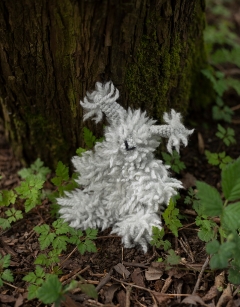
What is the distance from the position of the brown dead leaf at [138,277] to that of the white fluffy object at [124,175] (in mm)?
109

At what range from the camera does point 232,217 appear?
1.32 metres

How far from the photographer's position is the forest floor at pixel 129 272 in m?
1.49

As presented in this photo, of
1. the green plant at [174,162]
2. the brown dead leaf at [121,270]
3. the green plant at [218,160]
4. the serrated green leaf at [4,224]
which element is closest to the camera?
the brown dead leaf at [121,270]

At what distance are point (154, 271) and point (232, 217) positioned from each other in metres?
0.45

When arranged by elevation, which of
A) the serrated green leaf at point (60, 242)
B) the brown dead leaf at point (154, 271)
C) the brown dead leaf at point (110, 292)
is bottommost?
the brown dead leaf at point (110, 292)

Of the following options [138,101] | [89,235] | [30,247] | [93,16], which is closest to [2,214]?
[30,247]

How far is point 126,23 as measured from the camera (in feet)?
4.76

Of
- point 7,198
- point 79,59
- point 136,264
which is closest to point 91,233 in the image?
point 136,264

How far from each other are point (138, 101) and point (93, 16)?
46 centimetres

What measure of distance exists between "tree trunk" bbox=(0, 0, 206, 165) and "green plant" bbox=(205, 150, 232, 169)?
31 centimetres

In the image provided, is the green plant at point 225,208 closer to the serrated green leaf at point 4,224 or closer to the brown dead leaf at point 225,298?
the brown dead leaf at point 225,298

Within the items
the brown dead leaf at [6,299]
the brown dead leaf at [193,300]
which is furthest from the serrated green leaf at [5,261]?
the brown dead leaf at [193,300]

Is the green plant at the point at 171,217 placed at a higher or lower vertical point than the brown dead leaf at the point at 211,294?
higher

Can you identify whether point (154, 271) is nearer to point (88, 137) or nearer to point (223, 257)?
point (223, 257)
